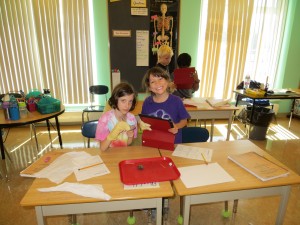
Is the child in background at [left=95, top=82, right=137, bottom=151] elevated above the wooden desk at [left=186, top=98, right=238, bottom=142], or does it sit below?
above

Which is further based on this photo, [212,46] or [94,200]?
[212,46]

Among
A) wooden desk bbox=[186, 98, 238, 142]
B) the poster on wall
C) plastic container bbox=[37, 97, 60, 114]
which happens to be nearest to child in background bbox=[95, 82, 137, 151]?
plastic container bbox=[37, 97, 60, 114]

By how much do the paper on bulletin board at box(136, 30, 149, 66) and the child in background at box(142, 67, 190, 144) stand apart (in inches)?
87.3

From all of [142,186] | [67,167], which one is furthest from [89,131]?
[142,186]

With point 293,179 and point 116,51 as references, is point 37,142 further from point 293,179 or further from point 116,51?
point 293,179

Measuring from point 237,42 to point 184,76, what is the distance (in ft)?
6.34

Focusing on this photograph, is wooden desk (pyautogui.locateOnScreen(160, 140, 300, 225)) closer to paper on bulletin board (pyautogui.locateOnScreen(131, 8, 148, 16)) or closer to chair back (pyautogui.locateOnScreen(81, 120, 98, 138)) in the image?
chair back (pyautogui.locateOnScreen(81, 120, 98, 138))

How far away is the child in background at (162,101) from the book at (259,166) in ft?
1.77

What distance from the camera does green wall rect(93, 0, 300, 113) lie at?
3.72 metres

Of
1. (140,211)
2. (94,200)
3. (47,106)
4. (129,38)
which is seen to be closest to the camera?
(94,200)

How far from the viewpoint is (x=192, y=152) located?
4.83 feet

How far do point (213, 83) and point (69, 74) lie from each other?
2.77m

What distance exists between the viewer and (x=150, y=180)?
1.11 metres

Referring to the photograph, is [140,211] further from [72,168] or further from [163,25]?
[163,25]
